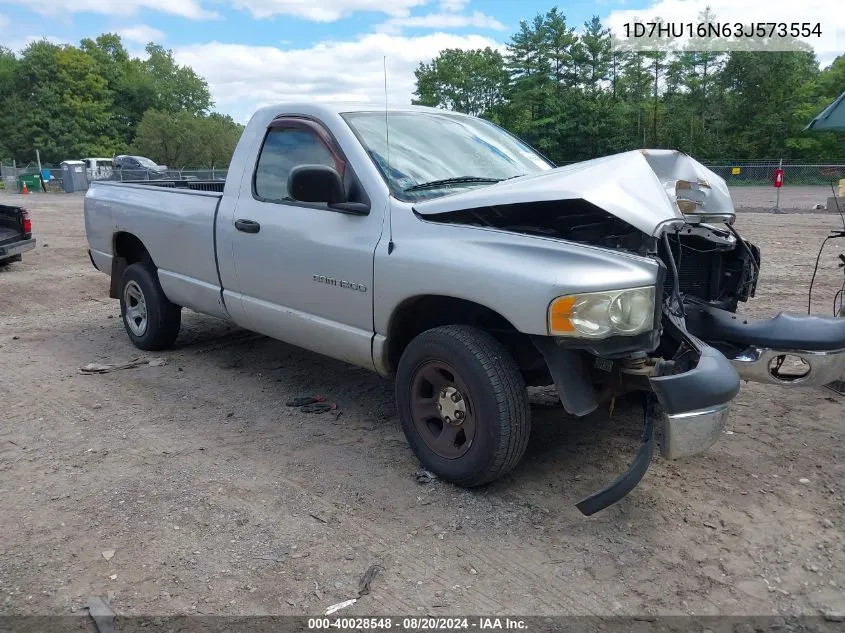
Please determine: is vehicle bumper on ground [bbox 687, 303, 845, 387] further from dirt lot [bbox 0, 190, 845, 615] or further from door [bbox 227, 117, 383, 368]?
door [bbox 227, 117, 383, 368]

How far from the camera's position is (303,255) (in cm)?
427

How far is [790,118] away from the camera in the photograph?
4256 cm

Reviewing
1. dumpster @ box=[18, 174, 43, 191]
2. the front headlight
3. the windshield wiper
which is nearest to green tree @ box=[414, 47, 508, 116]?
dumpster @ box=[18, 174, 43, 191]

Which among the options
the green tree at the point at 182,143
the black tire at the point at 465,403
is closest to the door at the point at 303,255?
the black tire at the point at 465,403

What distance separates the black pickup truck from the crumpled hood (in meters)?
9.52

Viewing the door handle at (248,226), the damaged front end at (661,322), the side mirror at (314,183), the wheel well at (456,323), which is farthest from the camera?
the door handle at (248,226)

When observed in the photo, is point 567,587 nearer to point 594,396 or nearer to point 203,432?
point 594,396

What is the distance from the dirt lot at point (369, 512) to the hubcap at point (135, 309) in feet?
2.99

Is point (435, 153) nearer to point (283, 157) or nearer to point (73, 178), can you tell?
point (283, 157)

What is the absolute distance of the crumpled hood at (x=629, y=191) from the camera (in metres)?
3.21

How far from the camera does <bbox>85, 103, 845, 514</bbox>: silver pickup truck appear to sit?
3.09 meters

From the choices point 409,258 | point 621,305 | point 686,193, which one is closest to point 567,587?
point 621,305

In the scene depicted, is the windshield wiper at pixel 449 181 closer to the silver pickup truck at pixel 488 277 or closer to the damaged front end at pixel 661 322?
the silver pickup truck at pixel 488 277

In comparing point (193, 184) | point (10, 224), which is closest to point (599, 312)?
point (193, 184)
